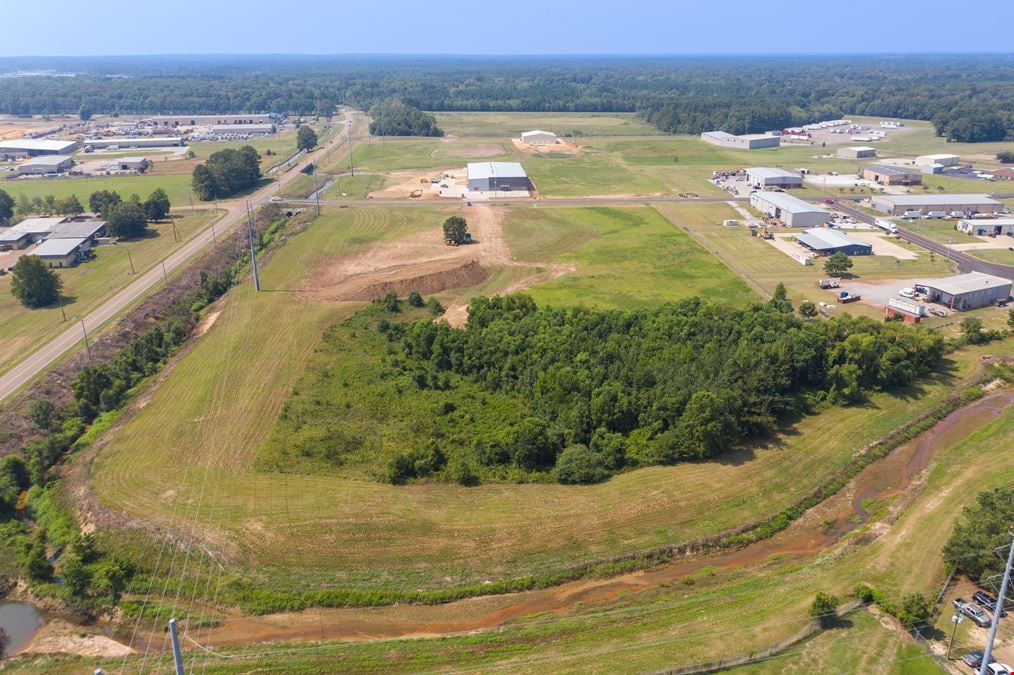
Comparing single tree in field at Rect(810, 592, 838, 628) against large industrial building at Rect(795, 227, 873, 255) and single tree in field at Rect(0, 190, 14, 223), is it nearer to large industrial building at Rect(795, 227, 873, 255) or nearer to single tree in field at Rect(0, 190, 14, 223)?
large industrial building at Rect(795, 227, 873, 255)

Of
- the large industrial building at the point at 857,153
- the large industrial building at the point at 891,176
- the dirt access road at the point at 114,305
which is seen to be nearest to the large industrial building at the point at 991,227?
the large industrial building at the point at 891,176

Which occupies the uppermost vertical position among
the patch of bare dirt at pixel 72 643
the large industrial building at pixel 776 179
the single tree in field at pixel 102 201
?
the large industrial building at pixel 776 179

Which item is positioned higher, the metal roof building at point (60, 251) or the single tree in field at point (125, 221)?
the single tree in field at point (125, 221)

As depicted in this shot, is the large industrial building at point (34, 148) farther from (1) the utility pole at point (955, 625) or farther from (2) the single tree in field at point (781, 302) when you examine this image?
(1) the utility pole at point (955, 625)

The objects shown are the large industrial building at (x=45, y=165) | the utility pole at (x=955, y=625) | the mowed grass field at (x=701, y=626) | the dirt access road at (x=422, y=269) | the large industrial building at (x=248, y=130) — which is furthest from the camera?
the large industrial building at (x=248, y=130)

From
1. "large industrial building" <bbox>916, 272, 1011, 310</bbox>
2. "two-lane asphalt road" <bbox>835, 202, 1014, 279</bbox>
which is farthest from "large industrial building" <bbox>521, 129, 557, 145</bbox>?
"large industrial building" <bbox>916, 272, 1011, 310</bbox>

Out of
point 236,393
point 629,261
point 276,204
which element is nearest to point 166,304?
point 236,393

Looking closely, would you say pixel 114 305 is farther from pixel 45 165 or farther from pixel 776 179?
pixel 776 179
